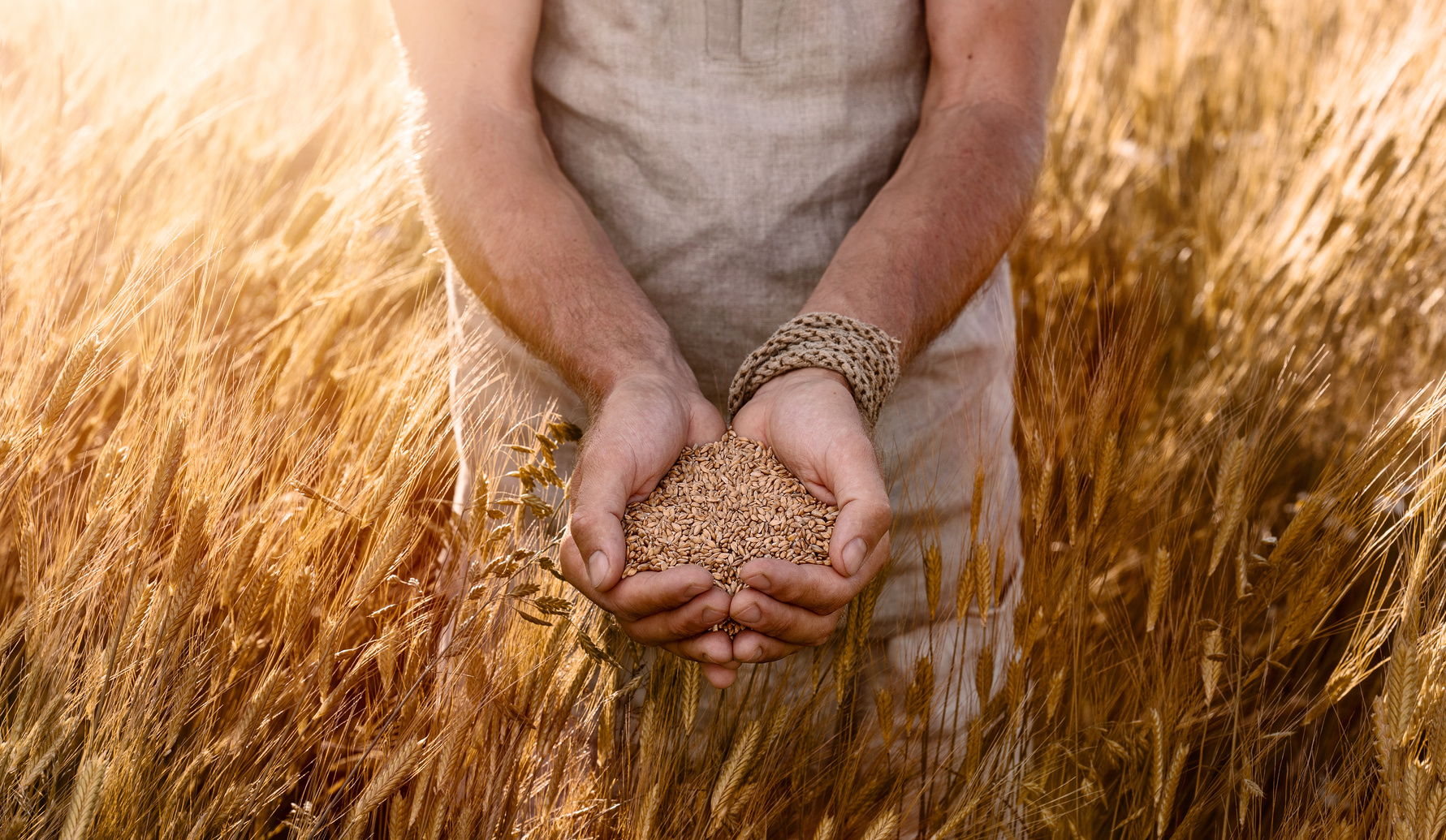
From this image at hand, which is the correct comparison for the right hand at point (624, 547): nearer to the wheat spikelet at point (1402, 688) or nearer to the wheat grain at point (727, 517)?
the wheat grain at point (727, 517)

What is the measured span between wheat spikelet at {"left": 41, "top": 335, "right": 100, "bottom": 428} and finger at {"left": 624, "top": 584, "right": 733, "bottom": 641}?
65cm

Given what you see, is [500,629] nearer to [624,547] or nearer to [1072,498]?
[624,547]

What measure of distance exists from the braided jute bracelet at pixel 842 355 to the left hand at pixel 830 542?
0.02 meters

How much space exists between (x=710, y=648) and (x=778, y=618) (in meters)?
0.08

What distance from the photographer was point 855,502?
1.09m

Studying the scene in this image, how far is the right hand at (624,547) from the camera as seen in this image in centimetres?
104

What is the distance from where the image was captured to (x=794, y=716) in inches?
44.6

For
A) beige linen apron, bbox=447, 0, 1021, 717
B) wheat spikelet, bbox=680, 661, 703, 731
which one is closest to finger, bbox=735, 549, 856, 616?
wheat spikelet, bbox=680, 661, 703, 731

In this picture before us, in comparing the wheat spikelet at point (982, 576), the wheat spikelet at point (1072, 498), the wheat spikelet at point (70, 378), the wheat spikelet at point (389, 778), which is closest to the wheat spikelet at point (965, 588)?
the wheat spikelet at point (982, 576)

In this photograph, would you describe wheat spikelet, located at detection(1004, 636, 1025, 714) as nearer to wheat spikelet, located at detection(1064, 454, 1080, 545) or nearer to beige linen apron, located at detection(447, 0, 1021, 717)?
wheat spikelet, located at detection(1064, 454, 1080, 545)

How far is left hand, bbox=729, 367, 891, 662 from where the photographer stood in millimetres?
1054

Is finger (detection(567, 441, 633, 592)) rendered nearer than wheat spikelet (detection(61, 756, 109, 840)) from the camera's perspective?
No

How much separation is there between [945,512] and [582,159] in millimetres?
787

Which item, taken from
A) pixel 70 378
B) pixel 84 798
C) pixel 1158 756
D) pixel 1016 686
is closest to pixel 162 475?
pixel 70 378
